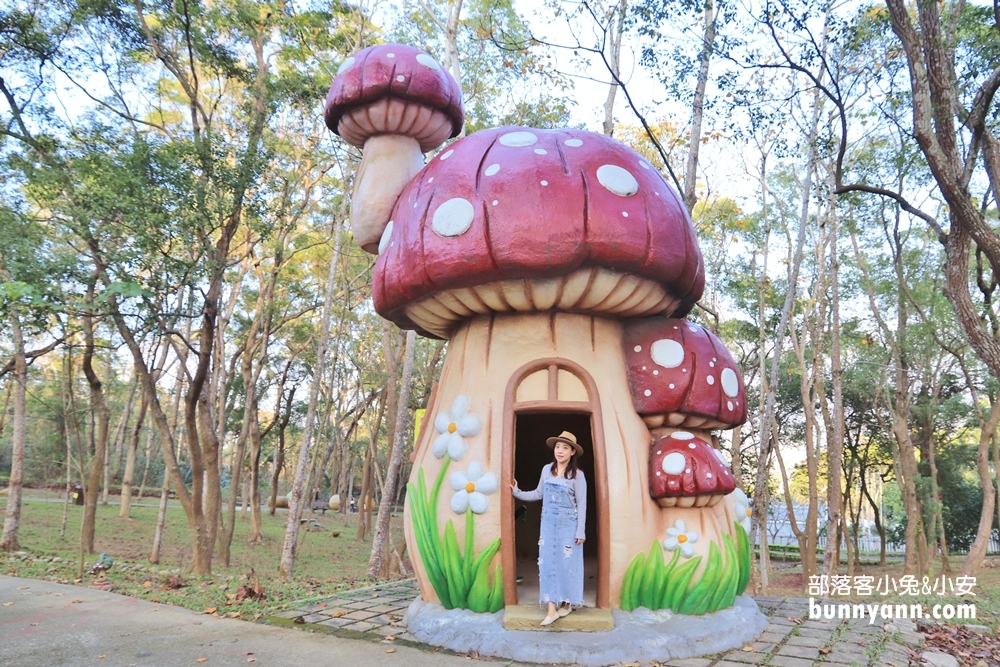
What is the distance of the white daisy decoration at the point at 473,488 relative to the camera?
4.86 m

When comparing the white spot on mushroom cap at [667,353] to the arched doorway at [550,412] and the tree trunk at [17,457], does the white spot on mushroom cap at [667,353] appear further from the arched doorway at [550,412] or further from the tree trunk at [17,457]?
the tree trunk at [17,457]

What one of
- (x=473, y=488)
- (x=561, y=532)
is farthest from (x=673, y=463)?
(x=473, y=488)

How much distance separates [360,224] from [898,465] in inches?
696

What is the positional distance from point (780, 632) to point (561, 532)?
215 centimetres

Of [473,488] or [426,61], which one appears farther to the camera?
[426,61]

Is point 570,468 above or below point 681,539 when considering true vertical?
above

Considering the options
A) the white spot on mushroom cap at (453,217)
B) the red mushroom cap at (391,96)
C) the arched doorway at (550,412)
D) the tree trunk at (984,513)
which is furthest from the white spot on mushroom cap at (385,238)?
the tree trunk at (984,513)

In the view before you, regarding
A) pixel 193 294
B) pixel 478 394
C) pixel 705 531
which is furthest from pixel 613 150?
pixel 193 294

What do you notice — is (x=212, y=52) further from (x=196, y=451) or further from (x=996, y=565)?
(x=996, y=565)

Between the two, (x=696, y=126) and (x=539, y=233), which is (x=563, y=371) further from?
(x=696, y=126)

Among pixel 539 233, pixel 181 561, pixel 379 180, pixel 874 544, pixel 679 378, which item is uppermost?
pixel 379 180

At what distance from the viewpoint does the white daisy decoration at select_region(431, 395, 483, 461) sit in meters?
5.08

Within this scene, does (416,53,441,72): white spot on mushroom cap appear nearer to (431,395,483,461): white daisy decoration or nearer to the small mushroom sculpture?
the small mushroom sculpture

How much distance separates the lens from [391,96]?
5848 mm
